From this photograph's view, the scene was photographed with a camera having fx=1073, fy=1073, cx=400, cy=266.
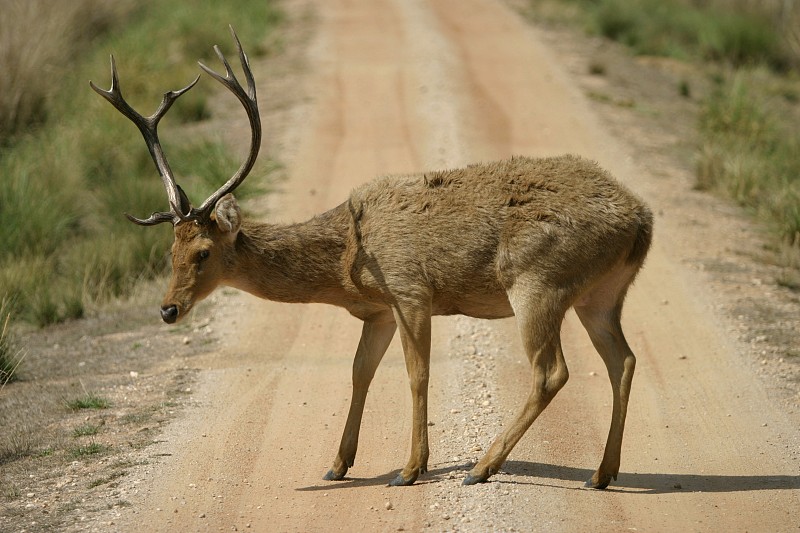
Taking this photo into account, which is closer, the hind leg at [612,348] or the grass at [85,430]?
the hind leg at [612,348]

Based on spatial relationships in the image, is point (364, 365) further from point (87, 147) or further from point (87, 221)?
point (87, 147)

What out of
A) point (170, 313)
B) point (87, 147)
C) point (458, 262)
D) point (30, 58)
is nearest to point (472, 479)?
point (458, 262)

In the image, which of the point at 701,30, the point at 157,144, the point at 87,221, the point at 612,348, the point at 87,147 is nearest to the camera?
the point at 612,348

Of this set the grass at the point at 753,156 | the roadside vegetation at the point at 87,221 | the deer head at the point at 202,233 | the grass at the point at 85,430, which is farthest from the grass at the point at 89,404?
the grass at the point at 753,156

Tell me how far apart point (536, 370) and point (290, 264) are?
210 cm

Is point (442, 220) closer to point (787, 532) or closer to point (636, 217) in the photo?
point (636, 217)

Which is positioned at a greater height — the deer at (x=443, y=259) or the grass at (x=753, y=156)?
the deer at (x=443, y=259)

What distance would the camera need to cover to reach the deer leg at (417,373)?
26.6 feet

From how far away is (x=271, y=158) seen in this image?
57.4ft

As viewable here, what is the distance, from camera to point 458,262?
26.8 ft

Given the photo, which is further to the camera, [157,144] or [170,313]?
[157,144]

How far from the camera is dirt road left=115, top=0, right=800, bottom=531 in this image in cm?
762

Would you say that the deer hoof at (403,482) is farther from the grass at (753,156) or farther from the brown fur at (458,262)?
the grass at (753,156)

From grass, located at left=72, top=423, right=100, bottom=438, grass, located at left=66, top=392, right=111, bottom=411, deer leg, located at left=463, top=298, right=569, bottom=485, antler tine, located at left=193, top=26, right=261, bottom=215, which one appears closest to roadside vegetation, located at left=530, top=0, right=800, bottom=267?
deer leg, located at left=463, top=298, right=569, bottom=485
